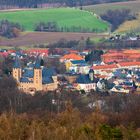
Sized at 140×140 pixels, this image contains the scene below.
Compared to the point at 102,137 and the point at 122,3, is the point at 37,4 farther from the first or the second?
the point at 102,137

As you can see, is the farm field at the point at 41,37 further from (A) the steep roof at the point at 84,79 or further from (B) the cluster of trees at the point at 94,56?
(A) the steep roof at the point at 84,79

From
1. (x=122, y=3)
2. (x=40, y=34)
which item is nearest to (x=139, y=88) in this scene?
(x=40, y=34)

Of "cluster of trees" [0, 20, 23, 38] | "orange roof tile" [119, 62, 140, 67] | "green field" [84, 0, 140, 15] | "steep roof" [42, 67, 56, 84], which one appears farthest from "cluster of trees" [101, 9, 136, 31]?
"steep roof" [42, 67, 56, 84]

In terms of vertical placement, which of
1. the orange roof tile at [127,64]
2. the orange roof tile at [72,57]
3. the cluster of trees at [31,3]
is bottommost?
the orange roof tile at [127,64]

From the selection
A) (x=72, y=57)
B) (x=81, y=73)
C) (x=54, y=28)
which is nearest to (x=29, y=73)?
(x=81, y=73)

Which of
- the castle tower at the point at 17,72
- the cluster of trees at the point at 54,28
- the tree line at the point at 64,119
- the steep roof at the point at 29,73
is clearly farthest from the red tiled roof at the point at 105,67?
the cluster of trees at the point at 54,28

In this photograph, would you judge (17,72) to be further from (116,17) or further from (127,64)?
(116,17)
